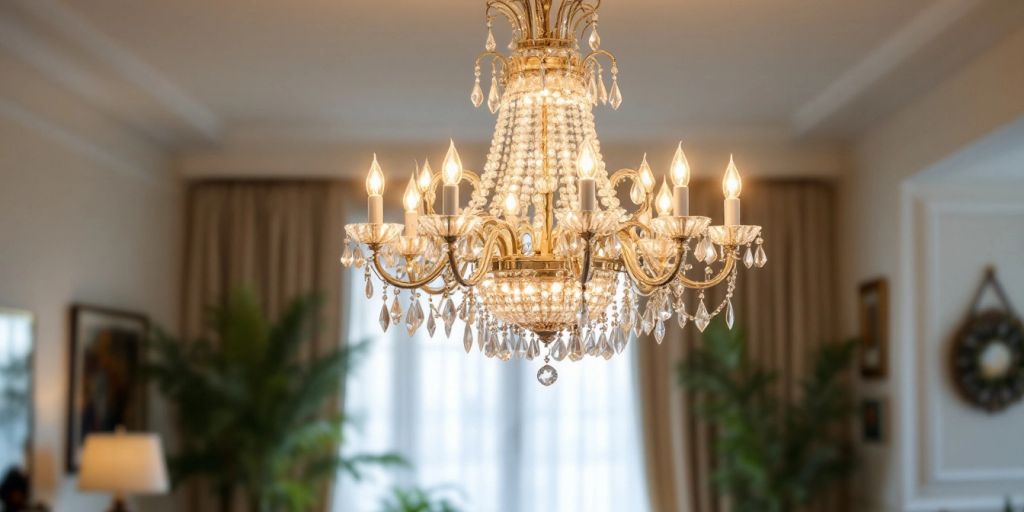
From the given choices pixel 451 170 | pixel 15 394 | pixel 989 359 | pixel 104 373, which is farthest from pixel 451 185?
pixel 989 359

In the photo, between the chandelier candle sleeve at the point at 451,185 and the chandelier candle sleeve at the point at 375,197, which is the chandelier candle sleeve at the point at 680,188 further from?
the chandelier candle sleeve at the point at 375,197

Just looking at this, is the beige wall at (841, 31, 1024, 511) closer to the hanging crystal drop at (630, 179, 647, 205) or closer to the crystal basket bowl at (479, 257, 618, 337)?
the hanging crystal drop at (630, 179, 647, 205)

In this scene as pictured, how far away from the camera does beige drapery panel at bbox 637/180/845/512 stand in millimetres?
6703

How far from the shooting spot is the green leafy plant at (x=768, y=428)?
242 inches

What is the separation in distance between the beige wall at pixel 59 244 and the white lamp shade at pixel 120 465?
0.64ft

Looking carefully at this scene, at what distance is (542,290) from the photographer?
2949 millimetres

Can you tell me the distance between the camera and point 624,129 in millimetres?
6469

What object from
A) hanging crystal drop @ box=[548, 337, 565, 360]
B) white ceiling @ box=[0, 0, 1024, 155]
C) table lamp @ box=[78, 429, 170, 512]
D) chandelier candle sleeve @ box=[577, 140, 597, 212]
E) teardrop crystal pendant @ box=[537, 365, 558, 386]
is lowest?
table lamp @ box=[78, 429, 170, 512]

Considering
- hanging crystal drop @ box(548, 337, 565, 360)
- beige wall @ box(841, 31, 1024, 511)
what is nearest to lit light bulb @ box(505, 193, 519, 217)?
hanging crystal drop @ box(548, 337, 565, 360)

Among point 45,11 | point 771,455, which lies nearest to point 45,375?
point 45,11

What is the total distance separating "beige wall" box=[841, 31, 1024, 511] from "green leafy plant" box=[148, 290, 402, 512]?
8.10 ft

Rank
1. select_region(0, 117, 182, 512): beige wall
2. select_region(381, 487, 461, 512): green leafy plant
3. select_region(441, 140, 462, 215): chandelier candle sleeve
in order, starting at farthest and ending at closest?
select_region(381, 487, 461, 512): green leafy plant → select_region(0, 117, 182, 512): beige wall → select_region(441, 140, 462, 215): chandelier candle sleeve

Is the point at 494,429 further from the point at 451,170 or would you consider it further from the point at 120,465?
the point at 451,170

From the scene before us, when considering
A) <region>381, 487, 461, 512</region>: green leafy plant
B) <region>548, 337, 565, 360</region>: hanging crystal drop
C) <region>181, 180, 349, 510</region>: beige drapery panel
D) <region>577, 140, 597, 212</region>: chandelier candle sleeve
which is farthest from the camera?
<region>181, 180, 349, 510</region>: beige drapery panel
